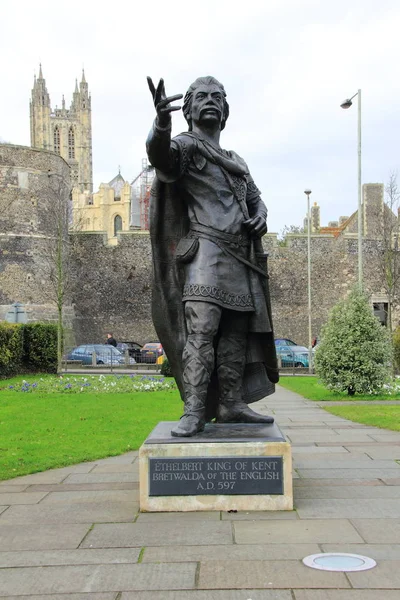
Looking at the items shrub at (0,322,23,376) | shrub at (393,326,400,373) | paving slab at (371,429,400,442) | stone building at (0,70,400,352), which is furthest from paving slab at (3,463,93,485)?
stone building at (0,70,400,352)

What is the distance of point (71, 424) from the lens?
31.2 ft

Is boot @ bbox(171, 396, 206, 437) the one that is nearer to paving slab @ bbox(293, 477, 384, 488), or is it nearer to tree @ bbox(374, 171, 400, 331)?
paving slab @ bbox(293, 477, 384, 488)

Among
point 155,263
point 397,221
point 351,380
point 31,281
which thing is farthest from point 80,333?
point 155,263

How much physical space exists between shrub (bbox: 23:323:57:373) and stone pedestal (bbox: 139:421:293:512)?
17.8 metres

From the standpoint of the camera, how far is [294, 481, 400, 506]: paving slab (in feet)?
15.6

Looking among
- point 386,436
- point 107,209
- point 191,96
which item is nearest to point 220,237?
point 191,96

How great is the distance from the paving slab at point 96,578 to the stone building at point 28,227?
34.0m

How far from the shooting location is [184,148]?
4988 millimetres

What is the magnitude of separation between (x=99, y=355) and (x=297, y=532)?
969 inches

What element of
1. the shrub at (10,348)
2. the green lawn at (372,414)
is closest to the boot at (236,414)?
the green lawn at (372,414)

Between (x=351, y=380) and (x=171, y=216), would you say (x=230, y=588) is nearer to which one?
(x=171, y=216)

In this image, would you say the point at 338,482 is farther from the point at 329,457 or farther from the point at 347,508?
the point at 329,457

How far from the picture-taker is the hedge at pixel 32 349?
20391 millimetres

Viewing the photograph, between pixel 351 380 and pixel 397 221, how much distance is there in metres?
25.7
